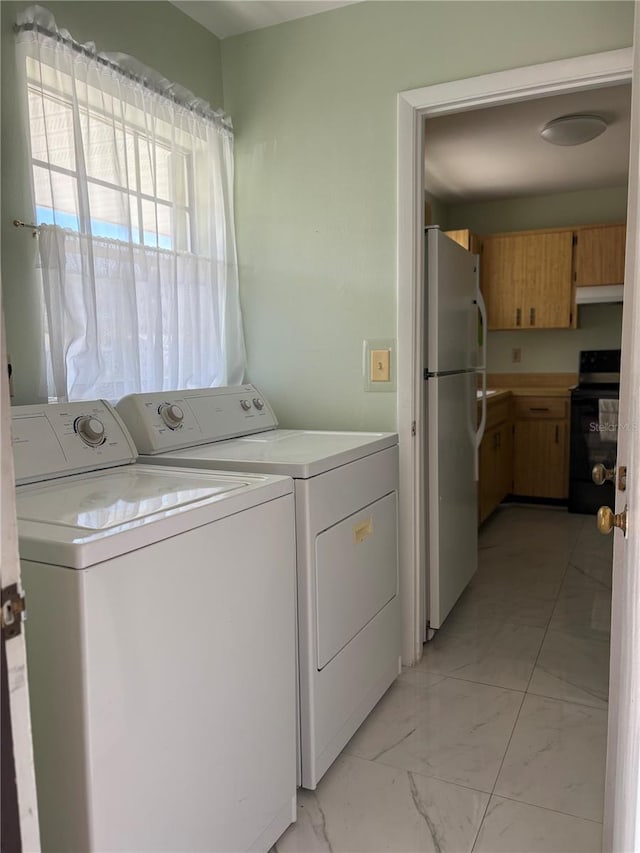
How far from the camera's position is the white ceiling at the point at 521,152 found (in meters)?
3.26

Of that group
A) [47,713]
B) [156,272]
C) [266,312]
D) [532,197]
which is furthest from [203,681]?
[532,197]

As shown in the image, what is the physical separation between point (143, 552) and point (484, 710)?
1.57 m

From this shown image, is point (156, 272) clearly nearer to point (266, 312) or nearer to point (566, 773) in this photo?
point (266, 312)

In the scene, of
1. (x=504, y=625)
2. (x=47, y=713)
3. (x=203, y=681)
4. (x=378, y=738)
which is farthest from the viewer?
(x=504, y=625)

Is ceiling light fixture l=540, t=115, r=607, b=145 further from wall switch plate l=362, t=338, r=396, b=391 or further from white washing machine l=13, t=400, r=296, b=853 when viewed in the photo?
white washing machine l=13, t=400, r=296, b=853

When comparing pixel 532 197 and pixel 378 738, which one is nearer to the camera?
pixel 378 738

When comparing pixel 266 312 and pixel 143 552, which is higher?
pixel 266 312

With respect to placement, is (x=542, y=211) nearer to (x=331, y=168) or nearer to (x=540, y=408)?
(x=540, y=408)

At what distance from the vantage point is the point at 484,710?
217 centimetres

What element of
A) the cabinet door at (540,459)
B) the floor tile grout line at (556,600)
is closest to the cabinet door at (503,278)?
the cabinet door at (540,459)

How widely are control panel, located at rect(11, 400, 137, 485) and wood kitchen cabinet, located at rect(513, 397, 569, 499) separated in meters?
3.84

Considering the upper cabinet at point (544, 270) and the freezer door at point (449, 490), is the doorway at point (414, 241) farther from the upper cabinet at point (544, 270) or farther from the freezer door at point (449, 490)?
the upper cabinet at point (544, 270)

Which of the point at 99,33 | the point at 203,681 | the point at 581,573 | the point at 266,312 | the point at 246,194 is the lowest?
the point at 581,573

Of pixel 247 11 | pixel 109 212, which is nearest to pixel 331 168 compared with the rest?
pixel 247 11
